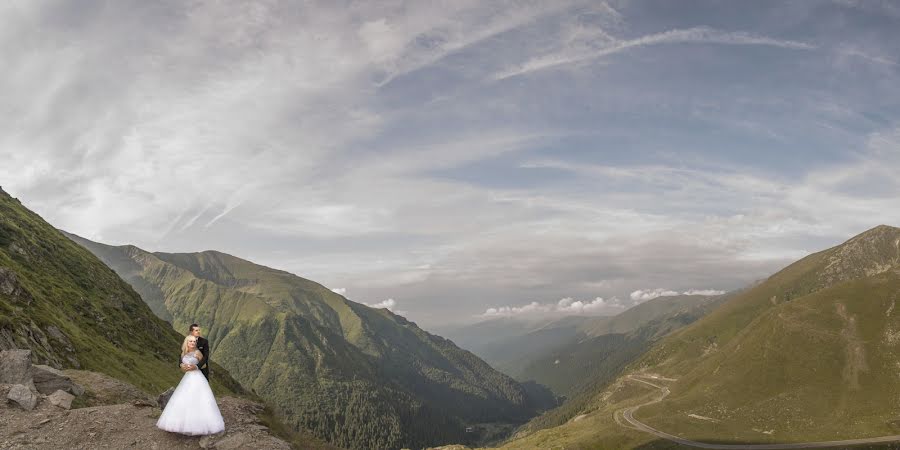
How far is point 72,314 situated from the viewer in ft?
312

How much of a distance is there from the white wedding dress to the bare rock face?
7307 centimetres

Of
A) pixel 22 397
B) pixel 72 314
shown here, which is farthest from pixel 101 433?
pixel 72 314

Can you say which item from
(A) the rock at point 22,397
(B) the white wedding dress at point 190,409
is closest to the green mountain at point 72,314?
(A) the rock at point 22,397

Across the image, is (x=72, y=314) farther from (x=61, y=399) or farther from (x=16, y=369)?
(x=61, y=399)

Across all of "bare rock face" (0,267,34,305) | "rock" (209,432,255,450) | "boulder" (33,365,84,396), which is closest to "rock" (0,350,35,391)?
"boulder" (33,365,84,396)

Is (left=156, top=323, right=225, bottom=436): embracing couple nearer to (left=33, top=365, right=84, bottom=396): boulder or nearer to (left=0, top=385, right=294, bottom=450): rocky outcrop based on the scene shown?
(left=0, top=385, right=294, bottom=450): rocky outcrop

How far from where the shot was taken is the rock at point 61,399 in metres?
24.1

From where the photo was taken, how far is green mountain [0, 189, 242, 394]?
63362 millimetres

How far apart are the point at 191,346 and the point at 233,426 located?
622 cm

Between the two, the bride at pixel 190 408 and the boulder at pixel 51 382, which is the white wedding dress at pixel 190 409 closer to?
the bride at pixel 190 408

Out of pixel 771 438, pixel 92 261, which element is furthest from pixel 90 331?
pixel 771 438

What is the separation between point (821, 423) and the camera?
175625mm

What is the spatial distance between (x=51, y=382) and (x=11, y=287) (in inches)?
2496

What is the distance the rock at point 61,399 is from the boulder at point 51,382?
2.28 m
